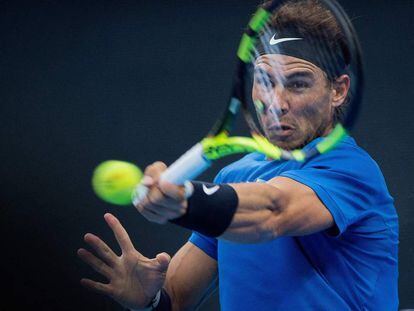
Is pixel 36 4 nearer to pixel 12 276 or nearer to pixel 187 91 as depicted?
pixel 187 91

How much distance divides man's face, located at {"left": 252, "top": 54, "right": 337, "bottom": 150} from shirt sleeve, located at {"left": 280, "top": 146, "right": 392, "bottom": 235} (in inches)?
3.1

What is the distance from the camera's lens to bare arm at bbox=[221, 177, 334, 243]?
98 centimetres

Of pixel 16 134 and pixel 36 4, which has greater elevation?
pixel 36 4

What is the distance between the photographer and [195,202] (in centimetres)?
93

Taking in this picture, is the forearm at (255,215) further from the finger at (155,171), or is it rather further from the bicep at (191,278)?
the bicep at (191,278)

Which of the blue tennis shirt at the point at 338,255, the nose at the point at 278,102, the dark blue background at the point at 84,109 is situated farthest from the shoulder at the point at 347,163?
the dark blue background at the point at 84,109

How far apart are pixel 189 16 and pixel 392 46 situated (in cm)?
85

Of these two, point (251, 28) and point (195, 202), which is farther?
point (251, 28)

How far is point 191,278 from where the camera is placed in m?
1.54

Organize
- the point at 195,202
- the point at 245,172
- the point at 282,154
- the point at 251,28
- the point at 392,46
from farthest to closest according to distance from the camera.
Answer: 1. the point at 392,46
2. the point at 245,172
3. the point at 251,28
4. the point at 282,154
5. the point at 195,202

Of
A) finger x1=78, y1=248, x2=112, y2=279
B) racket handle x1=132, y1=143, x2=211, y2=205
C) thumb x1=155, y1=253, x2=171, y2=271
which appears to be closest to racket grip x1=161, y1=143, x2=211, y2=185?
racket handle x1=132, y1=143, x2=211, y2=205

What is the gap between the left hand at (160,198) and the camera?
0.87 metres

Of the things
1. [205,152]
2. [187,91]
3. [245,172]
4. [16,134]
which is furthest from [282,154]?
[16,134]

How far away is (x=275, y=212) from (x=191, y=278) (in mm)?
569
